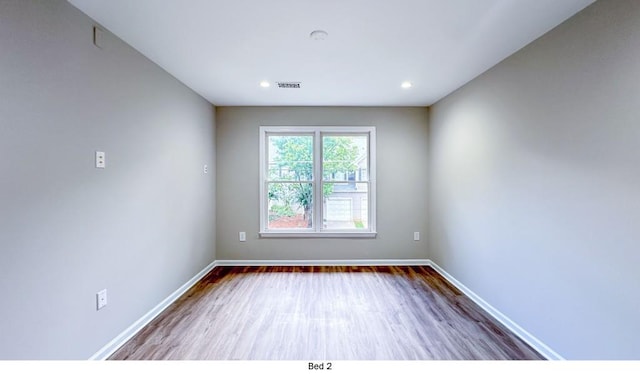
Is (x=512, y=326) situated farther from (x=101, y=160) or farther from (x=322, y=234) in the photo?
(x=101, y=160)

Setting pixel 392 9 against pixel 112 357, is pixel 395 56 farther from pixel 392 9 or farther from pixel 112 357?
pixel 112 357

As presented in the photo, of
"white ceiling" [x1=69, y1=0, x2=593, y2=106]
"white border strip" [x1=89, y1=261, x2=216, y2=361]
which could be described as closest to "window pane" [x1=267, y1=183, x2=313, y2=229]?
"white border strip" [x1=89, y1=261, x2=216, y2=361]

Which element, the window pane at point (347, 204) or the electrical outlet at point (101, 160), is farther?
the window pane at point (347, 204)

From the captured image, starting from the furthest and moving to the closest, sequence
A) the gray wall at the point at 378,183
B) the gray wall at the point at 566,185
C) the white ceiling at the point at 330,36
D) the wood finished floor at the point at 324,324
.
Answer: the gray wall at the point at 378,183 < the wood finished floor at the point at 324,324 < the white ceiling at the point at 330,36 < the gray wall at the point at 566,185

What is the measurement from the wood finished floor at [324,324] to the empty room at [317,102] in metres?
0.02

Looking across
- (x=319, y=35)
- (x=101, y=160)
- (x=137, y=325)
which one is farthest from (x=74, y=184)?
(x=319, y=35)

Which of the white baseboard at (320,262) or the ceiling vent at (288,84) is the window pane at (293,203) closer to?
the white baseboard at (320,262)

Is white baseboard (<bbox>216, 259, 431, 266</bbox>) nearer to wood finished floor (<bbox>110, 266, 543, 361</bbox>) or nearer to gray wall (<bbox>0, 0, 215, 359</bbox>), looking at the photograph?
wood finished floor (<bbox>110, 266, 543, 361</bbox>)

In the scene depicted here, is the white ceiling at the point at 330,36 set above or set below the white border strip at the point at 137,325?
above

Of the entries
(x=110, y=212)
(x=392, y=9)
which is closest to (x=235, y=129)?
(x=110, y=212)

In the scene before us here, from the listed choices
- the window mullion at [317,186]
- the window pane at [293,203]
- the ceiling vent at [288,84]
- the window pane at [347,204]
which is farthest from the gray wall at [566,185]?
the window pane at [293,203]

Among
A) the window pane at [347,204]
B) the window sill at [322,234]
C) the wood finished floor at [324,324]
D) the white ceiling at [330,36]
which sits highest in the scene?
the white ceiling at [330,36]

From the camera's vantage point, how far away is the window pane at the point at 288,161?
418 centimetres
